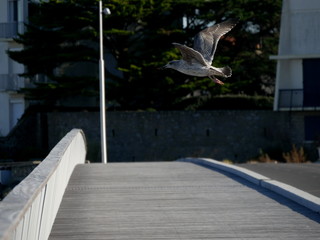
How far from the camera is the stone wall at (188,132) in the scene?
4769cm

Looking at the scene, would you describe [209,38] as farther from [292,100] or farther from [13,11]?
[13,11]

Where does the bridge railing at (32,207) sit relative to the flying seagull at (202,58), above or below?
below

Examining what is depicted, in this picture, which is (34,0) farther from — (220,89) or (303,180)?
(303,180)

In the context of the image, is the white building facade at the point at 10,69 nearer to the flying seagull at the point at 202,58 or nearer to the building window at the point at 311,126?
the building window at the point at 311,126

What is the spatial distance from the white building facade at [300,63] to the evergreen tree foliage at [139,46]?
2.11 m

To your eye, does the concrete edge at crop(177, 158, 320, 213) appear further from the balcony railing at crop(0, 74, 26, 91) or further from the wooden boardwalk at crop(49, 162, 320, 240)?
the balcony railing at crop(0, 74, 26, 91)

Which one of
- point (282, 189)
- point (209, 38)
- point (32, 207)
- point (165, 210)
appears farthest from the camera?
point (282, 189)

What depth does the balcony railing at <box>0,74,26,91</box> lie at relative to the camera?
52.9m

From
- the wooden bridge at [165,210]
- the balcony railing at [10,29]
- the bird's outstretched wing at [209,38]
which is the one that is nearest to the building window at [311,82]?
the balcony railing at [10,29]

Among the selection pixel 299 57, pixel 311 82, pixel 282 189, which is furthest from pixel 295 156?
pixel 282 189

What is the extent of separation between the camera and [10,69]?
5422cm

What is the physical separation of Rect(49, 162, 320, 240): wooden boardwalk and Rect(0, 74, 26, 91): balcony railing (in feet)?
103

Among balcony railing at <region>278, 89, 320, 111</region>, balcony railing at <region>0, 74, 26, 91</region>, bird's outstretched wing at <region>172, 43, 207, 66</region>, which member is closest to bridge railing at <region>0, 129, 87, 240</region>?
bird's outstretched wing at <region>172, 43, 207, 66</region>

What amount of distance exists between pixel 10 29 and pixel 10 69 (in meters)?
2.43
